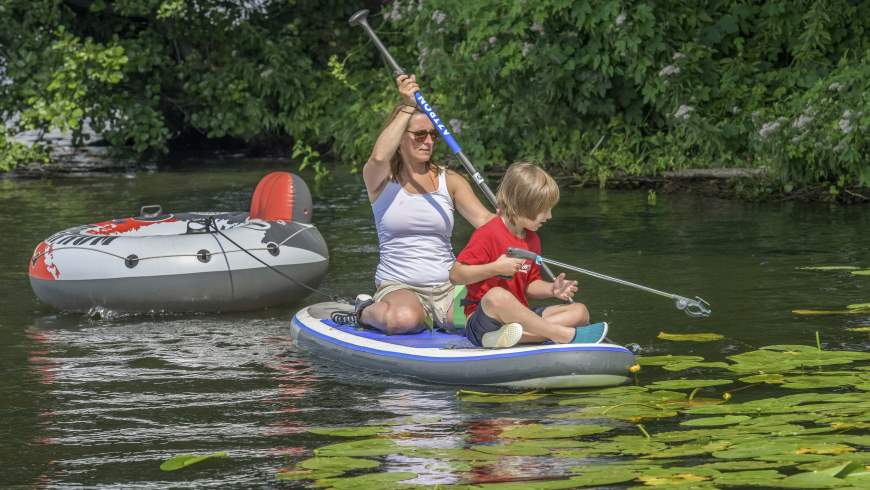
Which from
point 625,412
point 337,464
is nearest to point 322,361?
point 625,412

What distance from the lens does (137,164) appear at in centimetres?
2041

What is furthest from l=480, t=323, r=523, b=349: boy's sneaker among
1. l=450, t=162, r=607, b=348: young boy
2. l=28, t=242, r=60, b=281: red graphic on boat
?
l=28, t=242, r=60, b=281: red graphic on boat

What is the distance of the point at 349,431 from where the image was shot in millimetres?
6070

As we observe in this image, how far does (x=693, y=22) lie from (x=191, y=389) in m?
9.62

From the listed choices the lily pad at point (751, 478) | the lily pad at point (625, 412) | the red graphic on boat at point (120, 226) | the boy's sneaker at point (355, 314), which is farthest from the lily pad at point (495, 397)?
the red graphic on boat at point (120, 226)

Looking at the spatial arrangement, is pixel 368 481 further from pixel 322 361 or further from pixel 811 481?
pixel 322 361

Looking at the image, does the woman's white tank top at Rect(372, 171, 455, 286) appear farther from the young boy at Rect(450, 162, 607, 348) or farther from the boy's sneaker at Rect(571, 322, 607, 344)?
the boy's sneaker at Rect(571, 322, 607, 344)

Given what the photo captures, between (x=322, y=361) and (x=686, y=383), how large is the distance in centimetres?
192

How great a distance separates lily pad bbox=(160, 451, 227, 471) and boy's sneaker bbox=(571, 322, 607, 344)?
6.07ft

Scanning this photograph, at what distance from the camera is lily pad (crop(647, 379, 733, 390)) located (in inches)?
266

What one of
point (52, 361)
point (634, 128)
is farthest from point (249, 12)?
point (52, 361)

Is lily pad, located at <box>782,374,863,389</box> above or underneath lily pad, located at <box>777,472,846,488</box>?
underneath

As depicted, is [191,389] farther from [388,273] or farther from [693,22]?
[693,22]

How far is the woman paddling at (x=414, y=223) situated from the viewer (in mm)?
7402
